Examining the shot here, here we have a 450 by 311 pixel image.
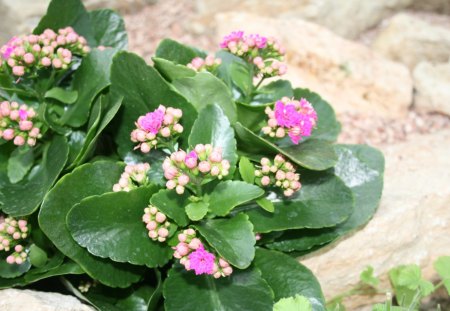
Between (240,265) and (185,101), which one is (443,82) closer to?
(185,101)

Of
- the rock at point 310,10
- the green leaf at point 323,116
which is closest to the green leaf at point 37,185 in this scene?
the green leaf at point 323,116

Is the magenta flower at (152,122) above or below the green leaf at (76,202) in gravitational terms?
above

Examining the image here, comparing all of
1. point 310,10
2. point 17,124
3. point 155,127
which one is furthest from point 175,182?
point 310,10

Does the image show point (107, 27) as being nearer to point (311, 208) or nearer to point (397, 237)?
point (311, 208)

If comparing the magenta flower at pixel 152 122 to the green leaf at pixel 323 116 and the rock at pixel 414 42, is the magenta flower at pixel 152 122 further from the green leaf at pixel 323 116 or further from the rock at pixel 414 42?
the rock at pixel 414 42

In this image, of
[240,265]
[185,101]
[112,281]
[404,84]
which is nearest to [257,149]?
[185,101]
